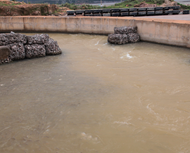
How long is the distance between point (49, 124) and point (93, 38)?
1150 cm

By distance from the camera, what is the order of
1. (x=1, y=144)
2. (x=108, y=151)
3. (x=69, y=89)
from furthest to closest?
(x=69, y=89)
(x=1, y=144)
(x=108, y=151)

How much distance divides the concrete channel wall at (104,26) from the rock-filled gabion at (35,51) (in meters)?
6.91

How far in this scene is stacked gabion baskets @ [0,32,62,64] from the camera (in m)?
9.97

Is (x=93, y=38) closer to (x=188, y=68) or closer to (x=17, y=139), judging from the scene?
(x=188, y=68)

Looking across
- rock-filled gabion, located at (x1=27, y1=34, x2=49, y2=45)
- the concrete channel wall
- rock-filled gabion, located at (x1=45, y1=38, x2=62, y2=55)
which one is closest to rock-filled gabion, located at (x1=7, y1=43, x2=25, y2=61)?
rock-filled gabion, located at (x1=27, y1=34, x2=49, y2=45)

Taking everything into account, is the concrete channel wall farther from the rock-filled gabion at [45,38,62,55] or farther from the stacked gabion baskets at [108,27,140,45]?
the rock-filled gabion at [45,38,62,55]

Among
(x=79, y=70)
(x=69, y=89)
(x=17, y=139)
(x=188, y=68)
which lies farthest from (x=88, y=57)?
(x=17, y=139)

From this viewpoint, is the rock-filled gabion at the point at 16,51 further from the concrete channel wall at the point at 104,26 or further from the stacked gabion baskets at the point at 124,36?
the concrete channel wall at the point at 104,26

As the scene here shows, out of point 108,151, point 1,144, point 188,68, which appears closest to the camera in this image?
point 108,151

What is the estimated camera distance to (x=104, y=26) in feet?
53.4

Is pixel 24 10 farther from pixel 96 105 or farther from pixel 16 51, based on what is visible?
pixel 96 105

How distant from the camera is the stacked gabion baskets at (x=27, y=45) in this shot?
9.97 metres

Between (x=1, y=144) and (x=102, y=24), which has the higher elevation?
(x=102, y=24)

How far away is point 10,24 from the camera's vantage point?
18484 mm
